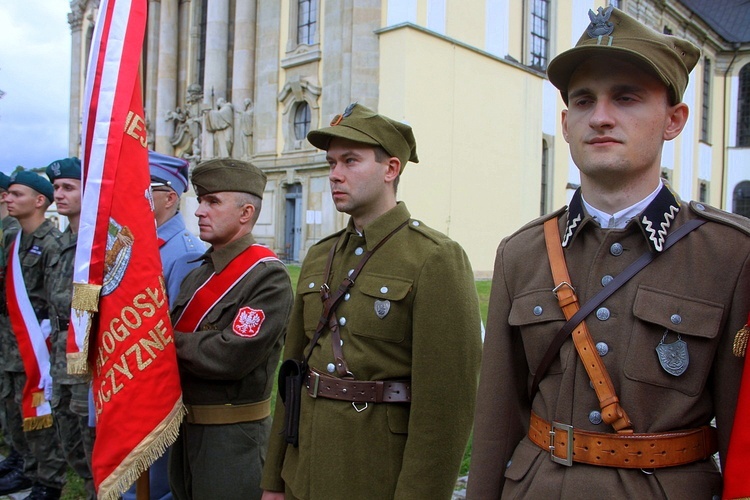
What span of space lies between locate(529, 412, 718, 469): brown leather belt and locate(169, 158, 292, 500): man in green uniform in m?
1.72

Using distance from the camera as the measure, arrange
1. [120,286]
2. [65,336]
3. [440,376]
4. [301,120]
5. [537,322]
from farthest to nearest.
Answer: [301,120] → [65,336] → [120,286] → [440,376] → [537,322]

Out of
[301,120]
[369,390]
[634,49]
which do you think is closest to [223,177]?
[369,390]

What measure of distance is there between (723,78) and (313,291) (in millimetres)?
39711

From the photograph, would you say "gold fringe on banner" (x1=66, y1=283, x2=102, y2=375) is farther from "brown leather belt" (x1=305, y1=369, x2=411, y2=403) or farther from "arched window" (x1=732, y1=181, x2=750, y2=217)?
"arched window" (x1=732, y1=181, x2=750, y2=217)

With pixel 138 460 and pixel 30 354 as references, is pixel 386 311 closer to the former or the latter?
pixel 138 460

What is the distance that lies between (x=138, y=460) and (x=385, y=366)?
4.01 ft

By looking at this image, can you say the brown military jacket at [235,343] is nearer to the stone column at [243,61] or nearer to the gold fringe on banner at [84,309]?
the gold fringe on banner at [84,309]

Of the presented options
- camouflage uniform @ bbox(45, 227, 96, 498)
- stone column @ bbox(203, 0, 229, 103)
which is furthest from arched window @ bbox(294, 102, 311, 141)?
camouflage uniform @ bbox(45, 227, 96, 498)

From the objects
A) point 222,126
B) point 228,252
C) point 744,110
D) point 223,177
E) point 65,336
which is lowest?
point 65,336

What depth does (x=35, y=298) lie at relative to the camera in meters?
5.16

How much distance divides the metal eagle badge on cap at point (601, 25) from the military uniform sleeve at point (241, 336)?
6.37 ft

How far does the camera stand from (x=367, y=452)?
2.51 metres

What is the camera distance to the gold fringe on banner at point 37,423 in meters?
4.87

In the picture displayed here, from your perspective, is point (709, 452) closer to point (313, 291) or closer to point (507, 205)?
point (313, 291)
